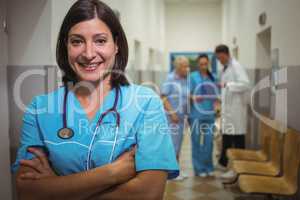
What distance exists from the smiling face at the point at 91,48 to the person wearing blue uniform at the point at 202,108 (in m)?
1.49

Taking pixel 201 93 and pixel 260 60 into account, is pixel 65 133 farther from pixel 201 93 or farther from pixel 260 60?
pixel 260 60

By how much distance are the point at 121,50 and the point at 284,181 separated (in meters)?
1.49

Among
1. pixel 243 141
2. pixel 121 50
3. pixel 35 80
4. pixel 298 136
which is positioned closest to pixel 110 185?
pixel 121 50

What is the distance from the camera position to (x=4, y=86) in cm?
122

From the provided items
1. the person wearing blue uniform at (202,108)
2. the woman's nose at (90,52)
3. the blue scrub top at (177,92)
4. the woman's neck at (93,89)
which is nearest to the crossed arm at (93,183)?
the woman's neck at (93,89)

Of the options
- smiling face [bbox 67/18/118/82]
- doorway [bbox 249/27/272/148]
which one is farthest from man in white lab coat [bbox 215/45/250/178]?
smiling face [bbox 67/18/118/82]

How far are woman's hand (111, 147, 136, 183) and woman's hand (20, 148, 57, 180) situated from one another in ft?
0.68

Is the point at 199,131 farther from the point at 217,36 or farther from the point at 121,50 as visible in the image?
the point at 217,36

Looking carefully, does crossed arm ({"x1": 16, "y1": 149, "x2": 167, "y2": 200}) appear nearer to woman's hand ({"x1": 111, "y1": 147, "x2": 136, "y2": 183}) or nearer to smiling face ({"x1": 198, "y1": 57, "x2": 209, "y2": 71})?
woman's hand ({"x1": 111, "y1": 147, "x2": 136, "y2": 183})

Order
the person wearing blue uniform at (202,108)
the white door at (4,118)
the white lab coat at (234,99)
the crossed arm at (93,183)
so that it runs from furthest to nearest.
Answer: the white lab coat at (234,99) → the person wearing blue uniform at (202,108) → the white door at (4,118) → the crossed arm at (93,183)

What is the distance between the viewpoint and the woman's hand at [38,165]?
967mm

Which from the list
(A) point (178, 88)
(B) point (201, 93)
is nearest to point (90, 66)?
(A) point (178, 88)

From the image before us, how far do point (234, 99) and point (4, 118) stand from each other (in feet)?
7.52

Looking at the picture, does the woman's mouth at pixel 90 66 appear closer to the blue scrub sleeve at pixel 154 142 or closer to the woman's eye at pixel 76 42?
the woman's eye at pixel 76 42
